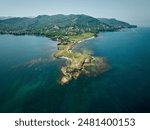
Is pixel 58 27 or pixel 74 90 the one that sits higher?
pixel 58 27

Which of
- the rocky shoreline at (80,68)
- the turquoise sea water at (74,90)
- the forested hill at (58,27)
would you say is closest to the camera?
the turquoise sea water at (74,90)

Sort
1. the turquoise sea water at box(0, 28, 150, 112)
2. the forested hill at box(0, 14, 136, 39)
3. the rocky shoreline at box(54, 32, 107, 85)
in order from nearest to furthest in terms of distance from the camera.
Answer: the turquoise sea water at box(0, 28, 150, 112)
the rocky shoreline at box(54, 32, 107, 85)
the forested hill at box(0, 14, 136, 39)

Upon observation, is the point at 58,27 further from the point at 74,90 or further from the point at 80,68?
the point at 74,90

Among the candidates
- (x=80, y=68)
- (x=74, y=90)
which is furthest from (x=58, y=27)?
(x=74, y=90)

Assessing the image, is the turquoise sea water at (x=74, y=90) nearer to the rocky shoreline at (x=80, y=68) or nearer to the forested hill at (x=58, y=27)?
the rocky shoreline at (x=80, y=68)

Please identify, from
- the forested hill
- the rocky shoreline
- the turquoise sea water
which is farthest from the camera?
the forested hill

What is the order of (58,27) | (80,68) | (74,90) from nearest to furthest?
1. (74,90)
2. (80,68)
3. (58,27)

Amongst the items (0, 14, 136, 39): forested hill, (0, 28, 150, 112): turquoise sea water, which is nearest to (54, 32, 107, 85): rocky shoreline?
(0, 28, 150, 112): turquoise sea water

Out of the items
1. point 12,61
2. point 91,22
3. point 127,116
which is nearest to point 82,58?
point 12,61

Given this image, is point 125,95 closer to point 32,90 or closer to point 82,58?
point 32,90

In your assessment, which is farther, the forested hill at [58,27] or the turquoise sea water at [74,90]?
the forested hill at [58,27]

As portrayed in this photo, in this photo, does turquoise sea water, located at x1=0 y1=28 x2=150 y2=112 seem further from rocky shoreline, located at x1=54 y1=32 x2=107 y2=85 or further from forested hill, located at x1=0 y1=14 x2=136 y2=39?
forested hill, located at x1=0 y1=14 x2=136 y2=39

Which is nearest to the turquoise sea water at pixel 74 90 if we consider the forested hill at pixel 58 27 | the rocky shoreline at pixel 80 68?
the rocky shoreline at pixel 80 68
